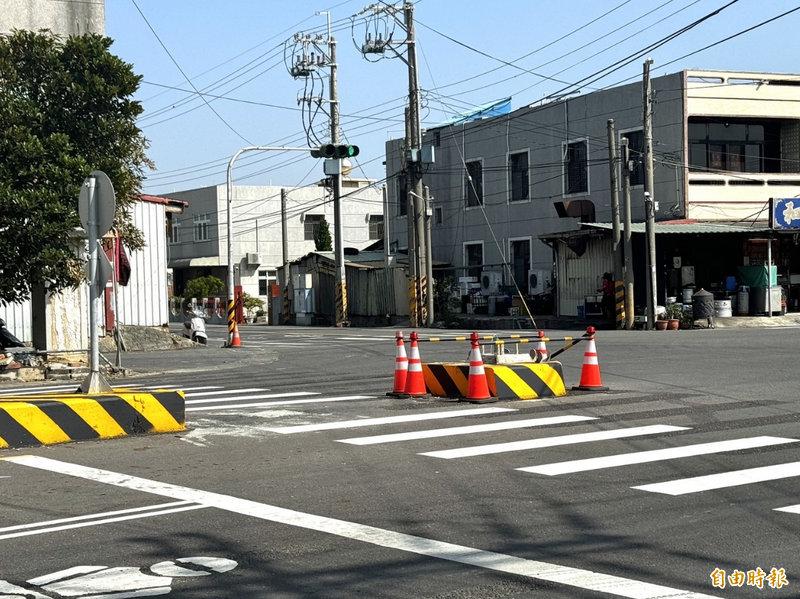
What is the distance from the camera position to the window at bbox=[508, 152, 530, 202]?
47.2m

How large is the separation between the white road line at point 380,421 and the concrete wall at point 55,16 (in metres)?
15.0

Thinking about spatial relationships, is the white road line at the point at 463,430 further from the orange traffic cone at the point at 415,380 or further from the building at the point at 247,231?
the building at the point at 247,231

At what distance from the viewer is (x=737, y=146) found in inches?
1612

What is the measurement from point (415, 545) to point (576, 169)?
39.6 metres

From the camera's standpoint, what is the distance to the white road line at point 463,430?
10.5 metres

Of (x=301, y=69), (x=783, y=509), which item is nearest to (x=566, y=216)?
(x=301, y=69)

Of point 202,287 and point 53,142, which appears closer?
point 53,142

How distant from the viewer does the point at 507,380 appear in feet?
44.9

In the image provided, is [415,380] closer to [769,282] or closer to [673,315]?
[673,315]

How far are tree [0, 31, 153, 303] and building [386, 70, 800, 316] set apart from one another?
18254 mm

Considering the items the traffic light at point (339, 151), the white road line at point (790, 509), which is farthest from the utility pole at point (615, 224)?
the white road line at point (790, 509)

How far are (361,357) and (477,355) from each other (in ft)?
33.1

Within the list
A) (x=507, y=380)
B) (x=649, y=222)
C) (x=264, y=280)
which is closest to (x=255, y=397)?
(x=507, y=380)

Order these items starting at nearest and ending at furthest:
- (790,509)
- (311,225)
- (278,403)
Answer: (790,509)
(278,403)
(311,225)
